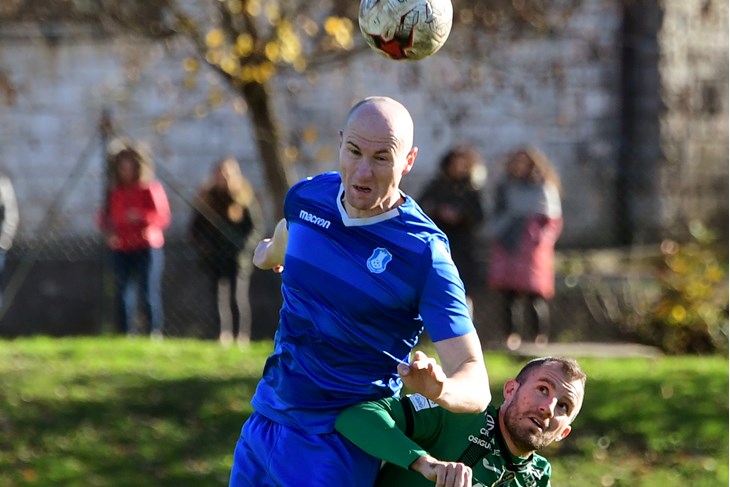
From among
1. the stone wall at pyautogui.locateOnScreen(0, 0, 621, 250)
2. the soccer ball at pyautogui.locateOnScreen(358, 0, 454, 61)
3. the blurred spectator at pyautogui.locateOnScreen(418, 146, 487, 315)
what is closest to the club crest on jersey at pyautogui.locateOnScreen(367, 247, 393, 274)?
the soccer ball at pyautogui.locateOnScreen(358, 0, 454, 61)

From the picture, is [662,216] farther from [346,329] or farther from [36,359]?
[346,329]

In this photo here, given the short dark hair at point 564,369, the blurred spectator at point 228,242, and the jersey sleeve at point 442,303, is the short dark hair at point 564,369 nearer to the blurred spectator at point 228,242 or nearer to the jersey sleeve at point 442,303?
the jersey sleeve at point 442,303

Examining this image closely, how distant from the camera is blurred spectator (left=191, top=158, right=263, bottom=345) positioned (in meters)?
11.9

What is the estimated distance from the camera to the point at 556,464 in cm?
920

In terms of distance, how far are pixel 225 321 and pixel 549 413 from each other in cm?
786

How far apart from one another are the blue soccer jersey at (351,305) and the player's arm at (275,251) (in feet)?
0.86

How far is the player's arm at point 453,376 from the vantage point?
399 centimetres

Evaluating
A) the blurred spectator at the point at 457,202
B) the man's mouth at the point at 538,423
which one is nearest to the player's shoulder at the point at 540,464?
the man's mouth at the point at 538,423

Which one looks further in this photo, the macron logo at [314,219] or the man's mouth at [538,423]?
the macron logo at [314,219]

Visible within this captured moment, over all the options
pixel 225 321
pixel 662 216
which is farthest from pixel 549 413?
pixel 662 216

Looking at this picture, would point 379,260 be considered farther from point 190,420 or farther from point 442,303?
point 190,420

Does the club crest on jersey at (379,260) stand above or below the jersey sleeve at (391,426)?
above

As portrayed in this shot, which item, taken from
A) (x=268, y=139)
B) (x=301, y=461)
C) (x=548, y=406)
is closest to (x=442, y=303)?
(x=548, y=406)

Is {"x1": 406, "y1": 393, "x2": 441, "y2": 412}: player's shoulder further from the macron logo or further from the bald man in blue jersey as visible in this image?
the macron logo
